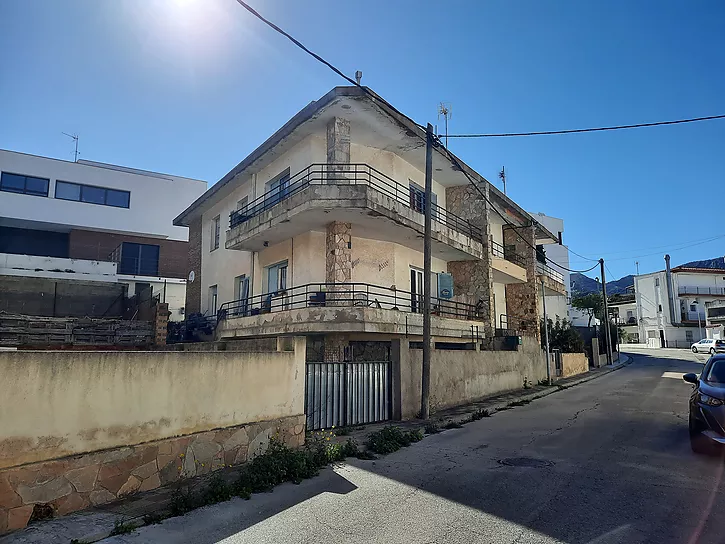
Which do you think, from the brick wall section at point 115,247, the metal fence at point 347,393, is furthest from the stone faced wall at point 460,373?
the brick wall section at point 115,247

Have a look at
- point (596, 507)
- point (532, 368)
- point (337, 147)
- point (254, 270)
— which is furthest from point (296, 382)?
point (532, 368)

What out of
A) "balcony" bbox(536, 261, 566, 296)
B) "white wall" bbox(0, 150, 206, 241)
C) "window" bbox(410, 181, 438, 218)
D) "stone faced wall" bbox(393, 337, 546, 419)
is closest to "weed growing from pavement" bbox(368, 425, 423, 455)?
"stone faced wall" bbox(393, 337, 546, 419)

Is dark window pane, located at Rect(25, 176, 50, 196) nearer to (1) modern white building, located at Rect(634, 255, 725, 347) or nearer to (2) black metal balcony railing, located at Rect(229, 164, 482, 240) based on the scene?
(2) black metal balcony railing, located at Rect(229, 164, 482, 240)

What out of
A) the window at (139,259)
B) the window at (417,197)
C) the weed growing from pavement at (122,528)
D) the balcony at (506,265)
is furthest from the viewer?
the window at (139,259)

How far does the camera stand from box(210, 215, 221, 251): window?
2536cm

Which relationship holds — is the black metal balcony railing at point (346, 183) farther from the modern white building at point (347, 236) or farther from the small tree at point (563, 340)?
the small tree at point (563, 340)

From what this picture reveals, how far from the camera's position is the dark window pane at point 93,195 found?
106 feet

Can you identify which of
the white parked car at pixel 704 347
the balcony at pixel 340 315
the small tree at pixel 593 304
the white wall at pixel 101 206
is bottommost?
the white parked car at pixel 704 347

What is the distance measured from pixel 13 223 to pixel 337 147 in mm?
26800

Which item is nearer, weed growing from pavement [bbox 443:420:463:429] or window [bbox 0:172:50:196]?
weed growing from pavement [bbox 443:420:463:429]

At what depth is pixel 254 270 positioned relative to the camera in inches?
814

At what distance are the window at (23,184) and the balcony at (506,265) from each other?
28909 millimetres

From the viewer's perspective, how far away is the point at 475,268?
73.8 ft

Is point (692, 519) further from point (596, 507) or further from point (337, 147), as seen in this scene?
point (337, 147)
